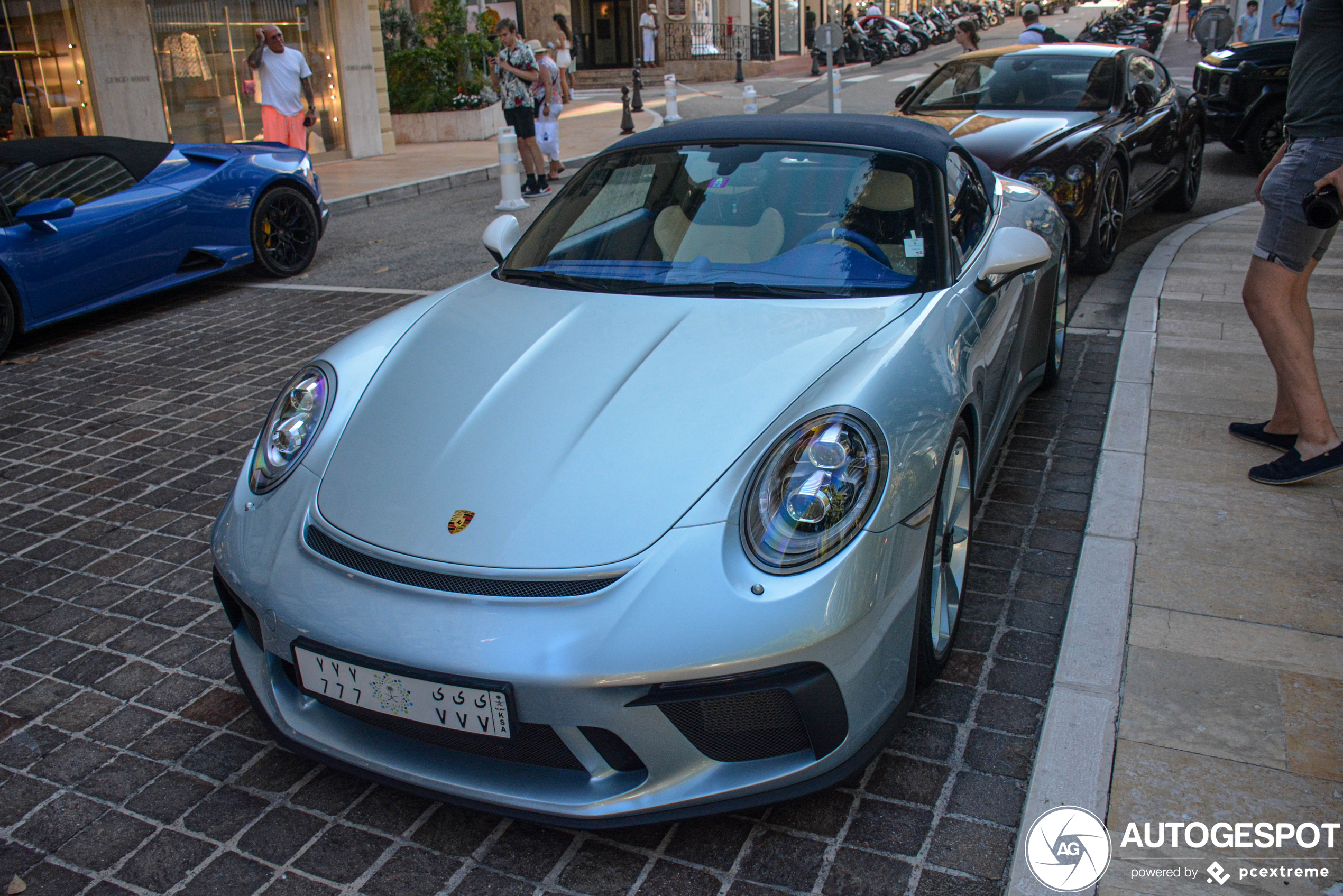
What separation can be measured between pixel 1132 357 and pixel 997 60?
12.7ft

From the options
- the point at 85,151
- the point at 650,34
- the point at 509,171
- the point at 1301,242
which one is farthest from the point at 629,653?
the point at 650,34

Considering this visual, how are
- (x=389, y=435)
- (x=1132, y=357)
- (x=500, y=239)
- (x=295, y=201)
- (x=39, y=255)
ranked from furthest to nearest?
(x=295, y=201) → (x=39, y=255) → (x=1132, y=357) → (x=500, y=239) → (x=389, y=435)

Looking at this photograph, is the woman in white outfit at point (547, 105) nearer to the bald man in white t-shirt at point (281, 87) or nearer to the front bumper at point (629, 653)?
the bald man in white t-shirt at point (281, 87)

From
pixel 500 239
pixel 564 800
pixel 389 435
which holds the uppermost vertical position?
pixel 500 239

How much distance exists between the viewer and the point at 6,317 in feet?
20.6

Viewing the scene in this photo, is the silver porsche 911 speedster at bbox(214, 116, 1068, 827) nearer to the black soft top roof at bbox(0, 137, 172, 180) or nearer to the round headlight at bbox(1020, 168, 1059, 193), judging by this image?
the round headlight at bbox(1020, 168, 1059, 193)

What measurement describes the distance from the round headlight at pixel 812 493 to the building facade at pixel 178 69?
41.6 ft

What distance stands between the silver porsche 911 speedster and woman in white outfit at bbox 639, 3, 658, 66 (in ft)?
112

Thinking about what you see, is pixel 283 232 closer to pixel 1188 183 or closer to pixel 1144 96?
pixel 1144 96

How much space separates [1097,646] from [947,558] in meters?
0.53

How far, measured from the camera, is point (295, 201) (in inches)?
323

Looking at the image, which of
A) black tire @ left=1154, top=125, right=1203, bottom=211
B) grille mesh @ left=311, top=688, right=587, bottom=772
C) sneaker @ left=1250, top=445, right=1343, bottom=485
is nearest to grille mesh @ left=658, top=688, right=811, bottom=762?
grille mesh @ left=311, top=688, right=587, bottom=772

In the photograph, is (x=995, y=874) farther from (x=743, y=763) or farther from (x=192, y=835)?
(x=192, y=835)

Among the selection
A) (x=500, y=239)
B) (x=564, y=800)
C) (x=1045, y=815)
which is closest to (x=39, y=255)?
(x=500, y=239)
